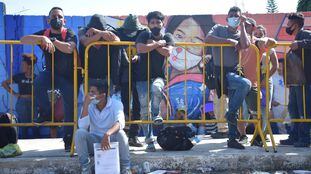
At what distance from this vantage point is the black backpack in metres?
5.83

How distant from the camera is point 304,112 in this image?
6.10m

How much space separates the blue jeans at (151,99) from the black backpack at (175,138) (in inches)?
6.2

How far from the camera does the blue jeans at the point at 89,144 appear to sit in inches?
199

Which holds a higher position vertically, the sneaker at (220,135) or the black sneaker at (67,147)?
the black sneaker at (67,147)

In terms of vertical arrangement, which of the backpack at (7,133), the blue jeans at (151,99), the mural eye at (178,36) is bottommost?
the backpack at (7,133)

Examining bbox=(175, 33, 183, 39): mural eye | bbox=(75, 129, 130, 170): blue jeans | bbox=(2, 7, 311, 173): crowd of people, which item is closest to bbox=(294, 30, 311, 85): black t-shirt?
bbox=(2, 7, 311, 173): crowd of people

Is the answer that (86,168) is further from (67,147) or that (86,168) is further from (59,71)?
(59,71)

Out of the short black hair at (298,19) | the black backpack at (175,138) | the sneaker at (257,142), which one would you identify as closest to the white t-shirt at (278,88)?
the short black hair at (298,19)

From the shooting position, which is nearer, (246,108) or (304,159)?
(304,159)

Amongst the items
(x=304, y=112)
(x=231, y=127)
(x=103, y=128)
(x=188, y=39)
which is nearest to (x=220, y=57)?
(x=231, y=127)

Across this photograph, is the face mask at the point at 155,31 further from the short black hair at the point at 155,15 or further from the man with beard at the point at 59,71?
the man with beard at the point at 59,71

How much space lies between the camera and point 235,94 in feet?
19.2

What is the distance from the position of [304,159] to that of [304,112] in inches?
32.2

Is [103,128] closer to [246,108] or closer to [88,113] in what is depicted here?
[88,113]
